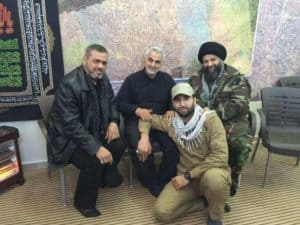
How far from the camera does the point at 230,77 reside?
2.59 metres

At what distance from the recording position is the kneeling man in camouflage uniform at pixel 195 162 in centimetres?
213

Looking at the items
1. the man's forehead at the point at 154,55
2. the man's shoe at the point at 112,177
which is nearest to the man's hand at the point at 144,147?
the man's shoe at the point at 112,177

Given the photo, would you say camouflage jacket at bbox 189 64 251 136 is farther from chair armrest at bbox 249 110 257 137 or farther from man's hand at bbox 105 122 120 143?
man's hand at bbox 105 122 120 143

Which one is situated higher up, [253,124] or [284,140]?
[253,124]

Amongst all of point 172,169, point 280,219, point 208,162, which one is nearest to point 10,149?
point 172,169

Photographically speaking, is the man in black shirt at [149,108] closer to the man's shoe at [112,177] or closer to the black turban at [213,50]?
the man's shoe at [112,177]

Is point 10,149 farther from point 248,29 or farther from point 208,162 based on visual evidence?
point 248,29

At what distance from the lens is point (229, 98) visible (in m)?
2.56

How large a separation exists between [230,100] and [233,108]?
0.06 meters

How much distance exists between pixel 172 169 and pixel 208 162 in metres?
0.43

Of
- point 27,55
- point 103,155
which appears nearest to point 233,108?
point 103,155

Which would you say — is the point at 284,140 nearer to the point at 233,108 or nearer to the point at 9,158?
the point at 233,108

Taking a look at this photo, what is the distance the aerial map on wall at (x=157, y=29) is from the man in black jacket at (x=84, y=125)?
0.45 metres

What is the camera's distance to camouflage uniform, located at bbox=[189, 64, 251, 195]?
2.51 m
